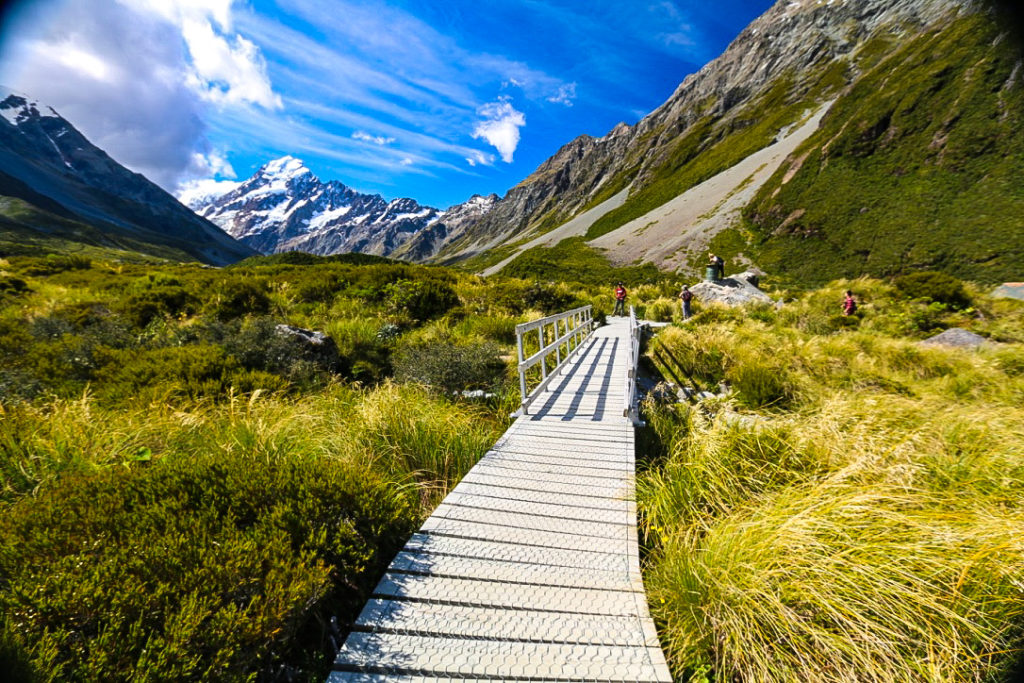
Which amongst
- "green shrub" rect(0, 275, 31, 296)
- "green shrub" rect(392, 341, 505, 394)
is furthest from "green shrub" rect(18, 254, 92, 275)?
"green shrub" rect(392, 341, 505, 394)

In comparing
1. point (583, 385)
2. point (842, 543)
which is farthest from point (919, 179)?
point (842, 543)

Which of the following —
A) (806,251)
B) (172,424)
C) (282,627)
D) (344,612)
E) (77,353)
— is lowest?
(344,612)

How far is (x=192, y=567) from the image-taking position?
194cm

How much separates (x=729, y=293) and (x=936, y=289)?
7.27 metres

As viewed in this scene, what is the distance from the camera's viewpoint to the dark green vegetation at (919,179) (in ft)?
98.0

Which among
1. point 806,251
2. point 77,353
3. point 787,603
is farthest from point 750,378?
point 806,251

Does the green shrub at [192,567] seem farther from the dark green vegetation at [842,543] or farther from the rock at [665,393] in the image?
the rock at [665,393]

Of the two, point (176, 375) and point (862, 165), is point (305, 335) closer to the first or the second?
point (176, 375)

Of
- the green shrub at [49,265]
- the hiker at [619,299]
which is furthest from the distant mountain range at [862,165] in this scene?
the green shrub at [49,265]

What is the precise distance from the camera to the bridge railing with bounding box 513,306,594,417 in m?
5.68

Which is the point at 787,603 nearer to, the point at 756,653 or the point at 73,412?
the point at 756,653

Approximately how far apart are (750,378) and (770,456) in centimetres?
369

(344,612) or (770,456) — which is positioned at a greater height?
(770,456)

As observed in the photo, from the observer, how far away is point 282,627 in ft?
6.11
